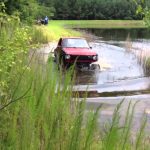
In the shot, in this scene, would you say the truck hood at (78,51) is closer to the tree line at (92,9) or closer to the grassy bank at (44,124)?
the grassy bank at (44,124)

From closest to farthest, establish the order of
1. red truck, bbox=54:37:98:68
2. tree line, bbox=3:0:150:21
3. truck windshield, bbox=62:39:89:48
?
red truck, bbox=54:37:98:68 < truck windshield, bbox=62:39:89:48 < tree line, bbox=3:0:150:21

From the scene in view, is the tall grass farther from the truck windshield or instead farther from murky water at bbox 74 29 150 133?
the truck windshield

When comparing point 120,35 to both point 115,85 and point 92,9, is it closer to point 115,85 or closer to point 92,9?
point 92,9

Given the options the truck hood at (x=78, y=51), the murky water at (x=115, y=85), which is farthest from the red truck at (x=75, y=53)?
the murky water at (x=115, y=85)

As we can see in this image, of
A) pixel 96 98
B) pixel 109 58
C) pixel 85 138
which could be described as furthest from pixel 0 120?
pixel 109 58

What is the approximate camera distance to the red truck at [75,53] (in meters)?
21.6

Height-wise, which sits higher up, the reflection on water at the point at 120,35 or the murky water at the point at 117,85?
the murky water at the point at 117,85

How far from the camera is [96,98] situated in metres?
15.2

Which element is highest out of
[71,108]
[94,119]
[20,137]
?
[94,119]

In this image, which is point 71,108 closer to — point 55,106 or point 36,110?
point 55,106

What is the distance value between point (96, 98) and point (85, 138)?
10.8 m

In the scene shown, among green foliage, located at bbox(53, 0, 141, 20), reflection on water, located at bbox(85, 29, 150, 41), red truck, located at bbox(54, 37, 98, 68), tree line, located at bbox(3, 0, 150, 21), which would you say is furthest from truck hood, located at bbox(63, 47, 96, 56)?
green foliage, located at bbox(53, 0, 141, 20)

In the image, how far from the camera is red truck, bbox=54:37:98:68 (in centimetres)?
2164

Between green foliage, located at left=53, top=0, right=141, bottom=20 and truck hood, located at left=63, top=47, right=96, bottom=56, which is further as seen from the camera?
green foliage, located at left=53, top=0, right=141, bottom=20
